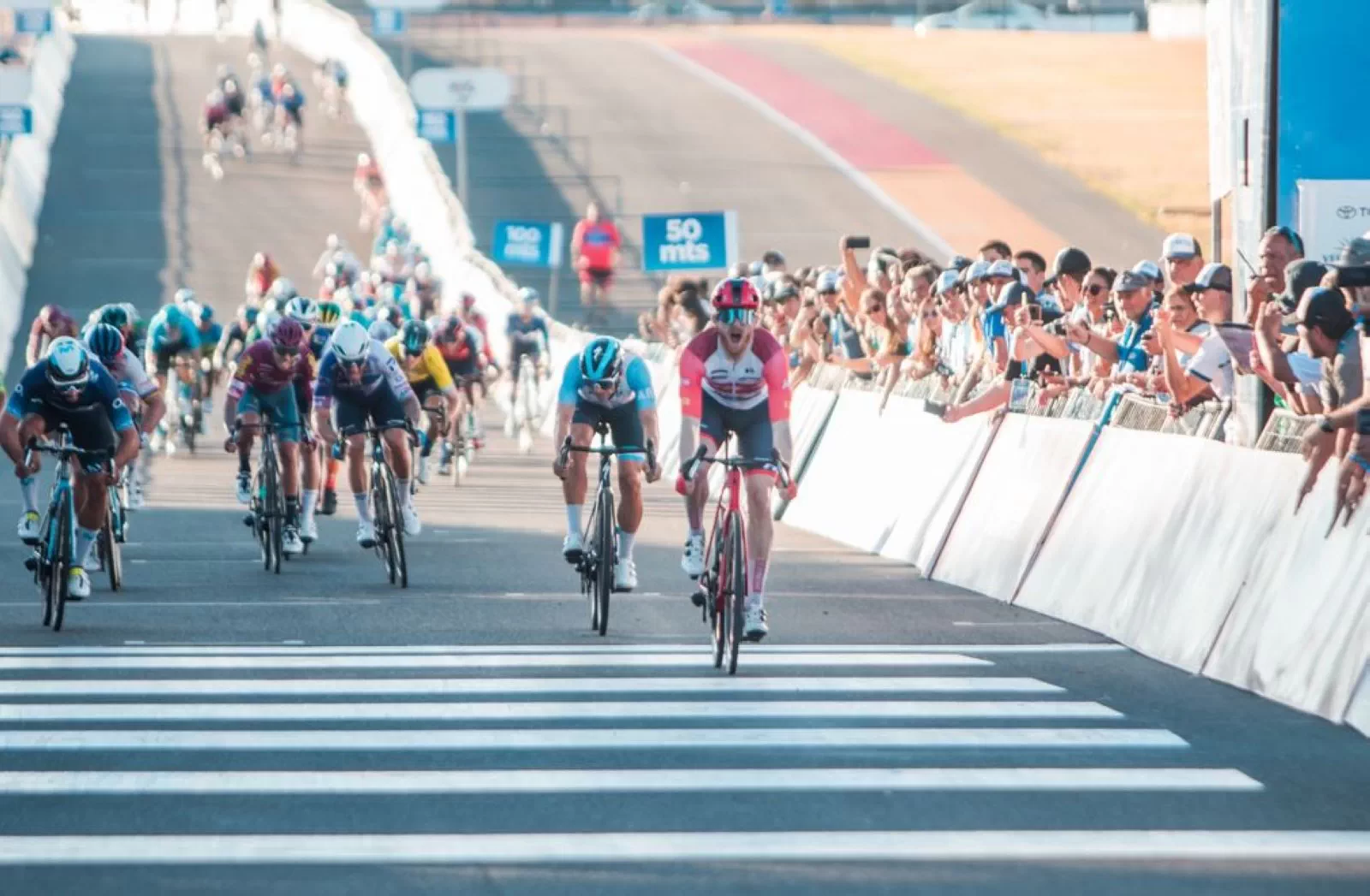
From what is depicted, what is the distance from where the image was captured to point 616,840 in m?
8.38

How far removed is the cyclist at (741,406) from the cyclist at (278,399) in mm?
6057

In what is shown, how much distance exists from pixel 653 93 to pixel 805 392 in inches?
1795

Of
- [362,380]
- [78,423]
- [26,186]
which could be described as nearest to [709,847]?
[78,423]

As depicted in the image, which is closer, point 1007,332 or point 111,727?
point 111,727

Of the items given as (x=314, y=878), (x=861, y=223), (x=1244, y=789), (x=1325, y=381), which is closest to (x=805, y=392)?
(x=1325, y=381)

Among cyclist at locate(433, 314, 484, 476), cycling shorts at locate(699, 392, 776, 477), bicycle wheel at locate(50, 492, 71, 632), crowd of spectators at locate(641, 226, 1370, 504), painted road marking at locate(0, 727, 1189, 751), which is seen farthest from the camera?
cyclist at locate(433, 314, 484, 476)

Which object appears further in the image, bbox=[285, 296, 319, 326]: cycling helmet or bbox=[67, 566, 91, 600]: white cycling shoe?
bbox=[285, 296, 319, 326]: cycling helmet

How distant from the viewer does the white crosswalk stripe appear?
8391 millimetres

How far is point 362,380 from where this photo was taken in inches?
706

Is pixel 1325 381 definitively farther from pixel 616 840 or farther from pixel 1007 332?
pixel 1007 332

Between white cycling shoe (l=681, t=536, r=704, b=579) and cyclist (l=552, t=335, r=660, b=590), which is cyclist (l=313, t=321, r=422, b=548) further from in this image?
white cycling shoe (l=681, t=536, r=704, b=579)

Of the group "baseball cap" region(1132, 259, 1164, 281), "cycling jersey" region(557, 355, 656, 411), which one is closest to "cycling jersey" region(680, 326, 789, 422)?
"cycling jersey" region(557, 355, 656, 411)

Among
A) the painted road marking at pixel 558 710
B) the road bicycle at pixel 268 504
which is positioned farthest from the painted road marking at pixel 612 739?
the road bicycle at pixel 268 504

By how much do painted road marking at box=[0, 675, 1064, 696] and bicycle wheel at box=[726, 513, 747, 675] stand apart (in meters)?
0.19
